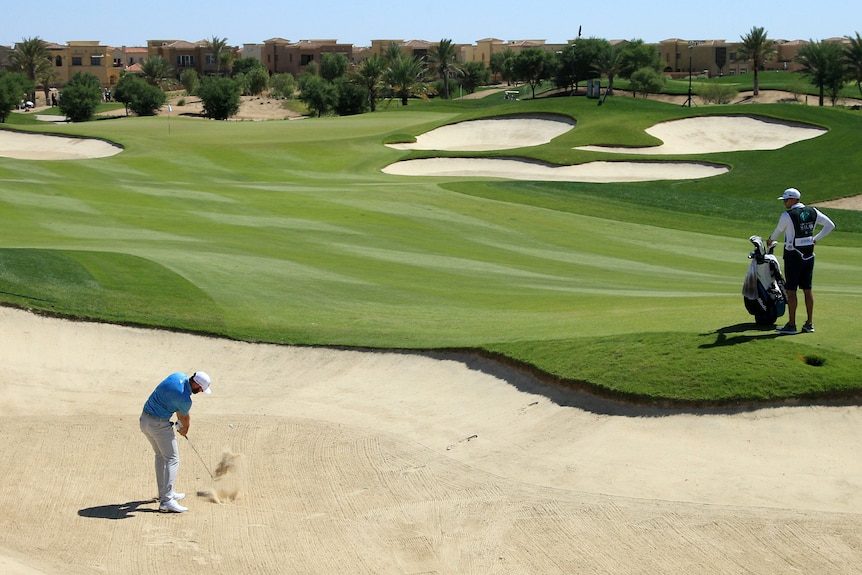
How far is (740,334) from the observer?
15.6 meters

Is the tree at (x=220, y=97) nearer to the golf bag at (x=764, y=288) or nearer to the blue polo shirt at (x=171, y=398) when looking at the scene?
the golf bag at (x=764, y=288)

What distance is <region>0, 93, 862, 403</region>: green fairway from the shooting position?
15.5m

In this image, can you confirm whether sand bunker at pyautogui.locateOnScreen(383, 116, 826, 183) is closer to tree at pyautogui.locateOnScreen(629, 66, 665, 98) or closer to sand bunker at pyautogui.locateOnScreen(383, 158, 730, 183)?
sand bunker at pyautogui.locateOnScreen(383, 158, 730, 183)

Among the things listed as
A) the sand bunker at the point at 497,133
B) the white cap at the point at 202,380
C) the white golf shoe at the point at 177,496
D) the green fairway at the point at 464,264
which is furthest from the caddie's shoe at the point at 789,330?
the sand bunker at the point at 497,133

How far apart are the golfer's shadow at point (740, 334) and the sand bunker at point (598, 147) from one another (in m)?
37.6

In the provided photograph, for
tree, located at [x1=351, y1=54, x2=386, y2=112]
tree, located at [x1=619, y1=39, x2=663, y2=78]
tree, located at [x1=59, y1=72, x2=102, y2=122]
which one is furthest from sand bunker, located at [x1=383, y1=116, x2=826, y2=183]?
tree, located at [x1=619, y1=39, x2=663, y2=78]

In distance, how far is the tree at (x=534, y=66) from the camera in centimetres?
14675

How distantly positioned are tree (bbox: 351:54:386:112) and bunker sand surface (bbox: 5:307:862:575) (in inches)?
3617

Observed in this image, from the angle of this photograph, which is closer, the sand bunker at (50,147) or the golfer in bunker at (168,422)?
the golfer in bunker at (168,422)

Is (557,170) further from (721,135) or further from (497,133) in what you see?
(497,133)

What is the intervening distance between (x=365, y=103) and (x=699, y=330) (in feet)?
304

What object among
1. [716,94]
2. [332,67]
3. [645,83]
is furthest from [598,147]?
[332,67]

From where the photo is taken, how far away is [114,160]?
55062 mm

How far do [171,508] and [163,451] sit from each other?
74 cm
